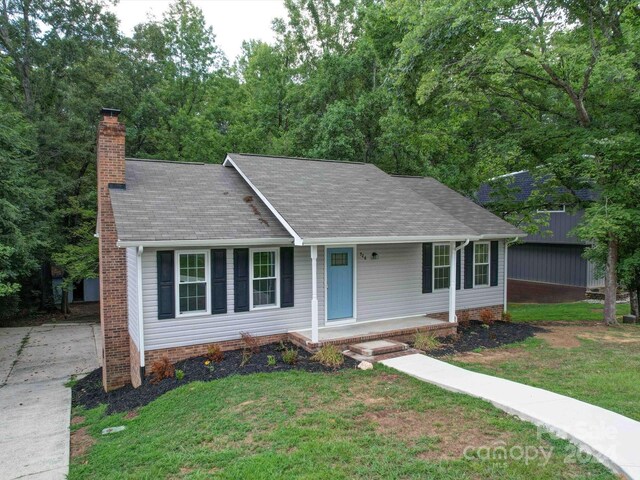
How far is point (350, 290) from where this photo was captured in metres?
10.7

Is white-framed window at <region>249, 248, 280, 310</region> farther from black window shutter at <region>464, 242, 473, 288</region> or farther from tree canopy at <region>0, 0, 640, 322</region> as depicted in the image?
tree canopy at <region>0, 0, 640, 322</region>

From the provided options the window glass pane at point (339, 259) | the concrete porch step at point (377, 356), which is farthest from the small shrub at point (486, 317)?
the window glass pane at point (339, 259)

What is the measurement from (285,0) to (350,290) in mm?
19620

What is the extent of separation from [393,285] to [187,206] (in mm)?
5584

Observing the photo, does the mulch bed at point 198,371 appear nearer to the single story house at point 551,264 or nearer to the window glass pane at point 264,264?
the window glass pane at point 264,264

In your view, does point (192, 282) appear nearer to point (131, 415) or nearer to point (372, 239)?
point (131, 415)

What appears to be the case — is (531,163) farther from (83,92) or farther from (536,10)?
(83,92)

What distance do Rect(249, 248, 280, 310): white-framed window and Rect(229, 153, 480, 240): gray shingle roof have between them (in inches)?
41.2

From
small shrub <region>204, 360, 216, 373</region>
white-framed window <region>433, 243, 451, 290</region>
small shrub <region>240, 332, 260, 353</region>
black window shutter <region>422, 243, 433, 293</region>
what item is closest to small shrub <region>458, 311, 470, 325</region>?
white-framed window <region>433, 243, 451, 290</region>

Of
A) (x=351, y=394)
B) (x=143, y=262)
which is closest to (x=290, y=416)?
(x=351, y=394)

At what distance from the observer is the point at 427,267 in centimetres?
1191

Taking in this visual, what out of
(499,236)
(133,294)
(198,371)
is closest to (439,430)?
(198,371)

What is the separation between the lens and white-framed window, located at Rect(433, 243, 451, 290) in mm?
Result: 12148

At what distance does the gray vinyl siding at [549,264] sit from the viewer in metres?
21.2
